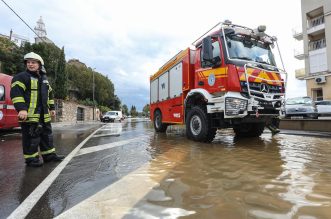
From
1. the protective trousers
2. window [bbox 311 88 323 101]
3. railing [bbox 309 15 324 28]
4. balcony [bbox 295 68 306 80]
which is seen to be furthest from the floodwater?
railing [bbox 309 15 324 28]

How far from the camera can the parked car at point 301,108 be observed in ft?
50.3

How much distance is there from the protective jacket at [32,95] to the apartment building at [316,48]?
30232mm

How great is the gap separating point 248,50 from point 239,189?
4803 mm

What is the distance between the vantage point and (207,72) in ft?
22.9

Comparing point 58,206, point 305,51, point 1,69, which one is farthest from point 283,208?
point 1,69

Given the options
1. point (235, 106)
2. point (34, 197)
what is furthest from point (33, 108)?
point (235, 106)

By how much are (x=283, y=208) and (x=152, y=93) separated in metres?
10.2

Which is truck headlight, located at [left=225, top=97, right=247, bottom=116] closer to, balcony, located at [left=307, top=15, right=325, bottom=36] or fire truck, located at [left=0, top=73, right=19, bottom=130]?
fire truck, located at [left=0, top=73, right=19, bottom=130]

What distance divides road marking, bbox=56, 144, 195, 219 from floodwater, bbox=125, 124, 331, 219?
13 millimetres

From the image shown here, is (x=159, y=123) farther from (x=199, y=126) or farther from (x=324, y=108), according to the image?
(x=324, y=108)

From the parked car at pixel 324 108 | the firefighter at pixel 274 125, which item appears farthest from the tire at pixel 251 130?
the parked car at pixel 324 108

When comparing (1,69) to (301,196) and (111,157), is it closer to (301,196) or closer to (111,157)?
(111,157)

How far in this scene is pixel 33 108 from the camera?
4.50m

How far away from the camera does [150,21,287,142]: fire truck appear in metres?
6.17
